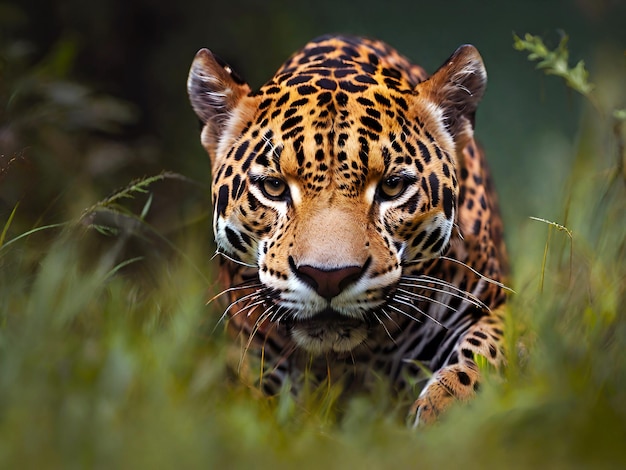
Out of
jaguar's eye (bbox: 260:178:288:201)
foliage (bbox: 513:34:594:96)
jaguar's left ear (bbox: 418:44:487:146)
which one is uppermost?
foliage (bbox: 513:34:594:96)

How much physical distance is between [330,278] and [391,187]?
0.65 meters

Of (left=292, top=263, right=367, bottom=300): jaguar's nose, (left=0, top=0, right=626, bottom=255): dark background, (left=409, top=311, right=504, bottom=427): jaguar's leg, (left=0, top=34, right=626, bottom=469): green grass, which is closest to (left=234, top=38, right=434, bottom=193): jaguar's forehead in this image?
(left=292, top=263, right=367, bottom=300): jaguar's nose

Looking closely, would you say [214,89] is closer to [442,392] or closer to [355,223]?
[355,223]

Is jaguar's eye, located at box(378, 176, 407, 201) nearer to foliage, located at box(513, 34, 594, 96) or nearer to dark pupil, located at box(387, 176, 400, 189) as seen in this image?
dark pupil, located at box(387, 176, 400, 189)

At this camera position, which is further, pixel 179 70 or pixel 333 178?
pixel 179 70

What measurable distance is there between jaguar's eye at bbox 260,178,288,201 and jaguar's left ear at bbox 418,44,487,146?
84cm

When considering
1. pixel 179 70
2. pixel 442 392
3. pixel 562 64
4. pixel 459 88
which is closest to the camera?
pixel 442 392

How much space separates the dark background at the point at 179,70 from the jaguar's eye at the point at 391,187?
2014 millimetres

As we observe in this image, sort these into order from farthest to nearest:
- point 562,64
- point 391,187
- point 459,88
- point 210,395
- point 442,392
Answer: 1. point 562,64
2. point 459,88
3. point 391,187
4. point 442,392
5. point 210,395

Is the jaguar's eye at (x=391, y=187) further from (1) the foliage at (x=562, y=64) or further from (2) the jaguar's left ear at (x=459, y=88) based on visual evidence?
(1) the foliage at (x=562, y=64)

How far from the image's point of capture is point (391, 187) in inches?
168

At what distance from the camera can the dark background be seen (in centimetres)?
688

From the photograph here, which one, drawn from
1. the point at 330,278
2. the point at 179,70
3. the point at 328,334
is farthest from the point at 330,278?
the point at 179,70

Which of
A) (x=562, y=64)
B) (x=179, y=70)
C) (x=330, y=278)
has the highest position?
(x=562, y=64)
